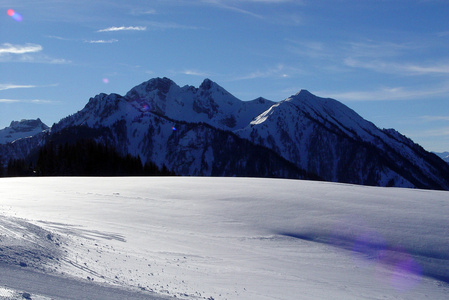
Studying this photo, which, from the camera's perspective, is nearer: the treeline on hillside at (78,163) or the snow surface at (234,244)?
the snow surface at (234,244)

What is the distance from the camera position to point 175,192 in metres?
16.7

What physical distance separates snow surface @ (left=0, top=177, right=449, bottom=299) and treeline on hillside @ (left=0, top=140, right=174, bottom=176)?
164 feet

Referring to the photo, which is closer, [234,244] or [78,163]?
[234,244]

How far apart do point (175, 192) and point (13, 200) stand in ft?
20.0

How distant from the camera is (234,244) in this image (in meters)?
9.53

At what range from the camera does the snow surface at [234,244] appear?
6.11m

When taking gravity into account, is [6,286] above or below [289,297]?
above

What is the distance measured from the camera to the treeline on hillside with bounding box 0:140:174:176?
202 feet

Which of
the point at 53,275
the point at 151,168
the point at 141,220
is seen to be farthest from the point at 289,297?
the point at 151,168

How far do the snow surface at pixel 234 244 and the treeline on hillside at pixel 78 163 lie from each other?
5006 cm

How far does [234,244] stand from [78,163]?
5940cm

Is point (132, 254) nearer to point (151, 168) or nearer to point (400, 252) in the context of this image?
point (400, 252)

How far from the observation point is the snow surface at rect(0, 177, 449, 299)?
20.1ft

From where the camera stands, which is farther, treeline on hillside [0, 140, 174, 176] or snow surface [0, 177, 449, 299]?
treeline on hillside [0, 140, 174, 176]
